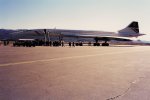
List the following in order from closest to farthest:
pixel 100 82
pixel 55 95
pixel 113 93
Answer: pixel 55 95 → pixel 113 93 → pixel 100 82

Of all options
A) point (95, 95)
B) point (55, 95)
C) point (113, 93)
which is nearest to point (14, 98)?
point (55, 95)

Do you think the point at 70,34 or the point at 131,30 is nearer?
the point at 70,34

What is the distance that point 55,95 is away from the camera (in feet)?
17.7

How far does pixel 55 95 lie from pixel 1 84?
193 cm

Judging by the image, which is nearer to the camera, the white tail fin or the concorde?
the concorde

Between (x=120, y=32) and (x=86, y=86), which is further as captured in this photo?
(x=120, y=32)

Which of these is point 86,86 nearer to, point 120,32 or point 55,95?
point 55,95

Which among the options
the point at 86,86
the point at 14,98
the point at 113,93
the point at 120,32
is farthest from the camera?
the point at 120,32

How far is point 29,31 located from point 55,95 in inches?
3183

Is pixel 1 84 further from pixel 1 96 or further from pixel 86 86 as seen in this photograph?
pixel 86 86

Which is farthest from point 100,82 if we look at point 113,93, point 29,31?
point 29,31

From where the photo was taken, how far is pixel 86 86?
661 centimetres

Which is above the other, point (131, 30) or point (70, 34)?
point (131, 30)

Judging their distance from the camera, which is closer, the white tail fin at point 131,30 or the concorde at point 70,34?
the concorde at point 70,34
